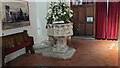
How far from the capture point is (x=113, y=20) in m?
8.05

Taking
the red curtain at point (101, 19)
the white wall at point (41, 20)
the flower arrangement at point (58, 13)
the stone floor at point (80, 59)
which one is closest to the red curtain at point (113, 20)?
the red curtain at point (101, 19)

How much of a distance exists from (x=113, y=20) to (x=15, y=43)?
4.85m

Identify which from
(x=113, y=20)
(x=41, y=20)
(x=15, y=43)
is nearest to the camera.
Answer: (x=15, y=43)

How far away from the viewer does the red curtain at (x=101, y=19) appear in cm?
817

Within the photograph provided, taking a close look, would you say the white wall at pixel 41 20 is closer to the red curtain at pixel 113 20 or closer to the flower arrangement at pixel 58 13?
the flower arrangement at pixel 58 13

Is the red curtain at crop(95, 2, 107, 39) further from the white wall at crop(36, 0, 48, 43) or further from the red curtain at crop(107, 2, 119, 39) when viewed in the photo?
the white wall at crop(36, 0, 48, 43)

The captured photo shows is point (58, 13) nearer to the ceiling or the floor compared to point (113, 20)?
nearer to the ceiling

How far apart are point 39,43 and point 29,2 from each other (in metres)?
1.78

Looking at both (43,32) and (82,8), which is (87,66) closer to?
(43,32)

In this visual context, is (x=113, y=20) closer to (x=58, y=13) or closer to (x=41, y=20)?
(x=41, y=20)

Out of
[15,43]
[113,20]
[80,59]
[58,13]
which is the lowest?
[80,59]

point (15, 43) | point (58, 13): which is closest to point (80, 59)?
point (58, 13)

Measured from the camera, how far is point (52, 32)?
18.0 ft

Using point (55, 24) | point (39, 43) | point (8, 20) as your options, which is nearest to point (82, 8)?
point (39, 43)
